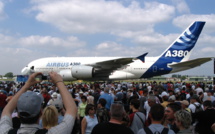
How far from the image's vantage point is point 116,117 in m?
3.49

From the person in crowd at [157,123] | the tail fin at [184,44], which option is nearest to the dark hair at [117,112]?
the person in crowd at [157,123]

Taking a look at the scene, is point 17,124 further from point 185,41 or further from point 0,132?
point 185,41

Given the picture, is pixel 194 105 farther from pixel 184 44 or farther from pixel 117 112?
pixel 184 44

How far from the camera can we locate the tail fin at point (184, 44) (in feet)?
91.0

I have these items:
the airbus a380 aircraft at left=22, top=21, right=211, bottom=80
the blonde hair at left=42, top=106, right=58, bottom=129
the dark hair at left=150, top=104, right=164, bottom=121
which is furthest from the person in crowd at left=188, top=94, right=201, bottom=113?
the airbus a380 aircraft at left=22, top=21, right=211, bottom=80

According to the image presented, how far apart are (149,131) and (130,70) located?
24933mm

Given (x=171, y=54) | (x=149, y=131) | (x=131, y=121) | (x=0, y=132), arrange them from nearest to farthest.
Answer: (x=0, y=132)
(x=149, y=131)
(x=131, y=121)
(x=171, y=54)

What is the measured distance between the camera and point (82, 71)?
25312mm

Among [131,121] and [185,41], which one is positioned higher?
[185,41]

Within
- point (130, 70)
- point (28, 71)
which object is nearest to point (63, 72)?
point (28, 71)

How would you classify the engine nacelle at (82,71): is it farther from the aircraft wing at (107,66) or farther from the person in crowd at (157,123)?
the person in crowd at (157,123)

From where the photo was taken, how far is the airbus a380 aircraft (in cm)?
2683

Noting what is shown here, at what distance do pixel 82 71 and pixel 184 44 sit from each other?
468 inches

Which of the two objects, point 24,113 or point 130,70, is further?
point 130,70
